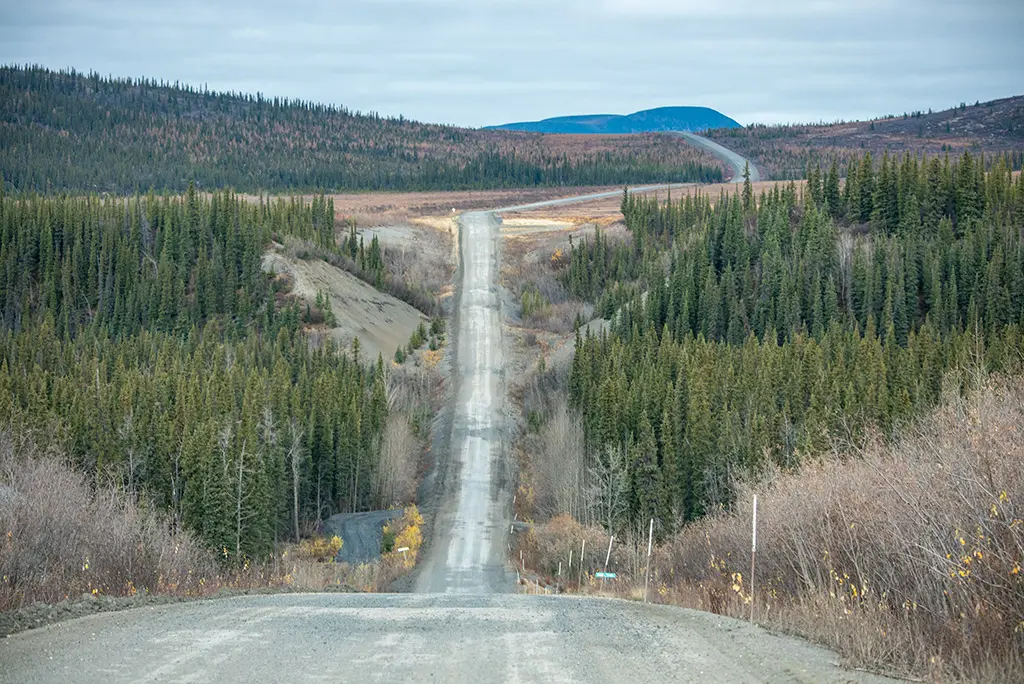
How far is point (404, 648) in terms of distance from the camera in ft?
61.7

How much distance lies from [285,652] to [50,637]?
3614mm

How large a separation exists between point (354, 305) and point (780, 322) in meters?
Answer: 46.0

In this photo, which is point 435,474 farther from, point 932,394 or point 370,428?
point 932,394

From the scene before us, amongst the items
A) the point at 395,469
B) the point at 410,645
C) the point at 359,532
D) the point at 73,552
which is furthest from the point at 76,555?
the point at 395,469

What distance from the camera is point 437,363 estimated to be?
120 metres

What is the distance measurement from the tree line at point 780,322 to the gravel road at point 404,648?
2713 centimetres

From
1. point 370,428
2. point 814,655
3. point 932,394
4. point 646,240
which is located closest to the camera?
point 814,655

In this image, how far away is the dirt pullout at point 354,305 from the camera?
12319 cm

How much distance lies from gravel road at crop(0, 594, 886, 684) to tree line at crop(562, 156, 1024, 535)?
2713 cm

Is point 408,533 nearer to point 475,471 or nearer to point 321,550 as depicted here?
point 321,550

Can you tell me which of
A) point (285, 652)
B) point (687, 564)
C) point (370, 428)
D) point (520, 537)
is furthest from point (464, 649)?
point (370, 428)

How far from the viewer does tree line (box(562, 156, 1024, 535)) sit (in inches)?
2751

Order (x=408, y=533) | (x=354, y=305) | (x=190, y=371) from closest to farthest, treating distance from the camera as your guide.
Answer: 1. (x=408, y=533)
2. (x=190, y=371)
3. (x=354, y=305)

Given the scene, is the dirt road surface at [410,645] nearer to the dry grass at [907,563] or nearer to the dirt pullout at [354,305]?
the dry grass at [907,563]
